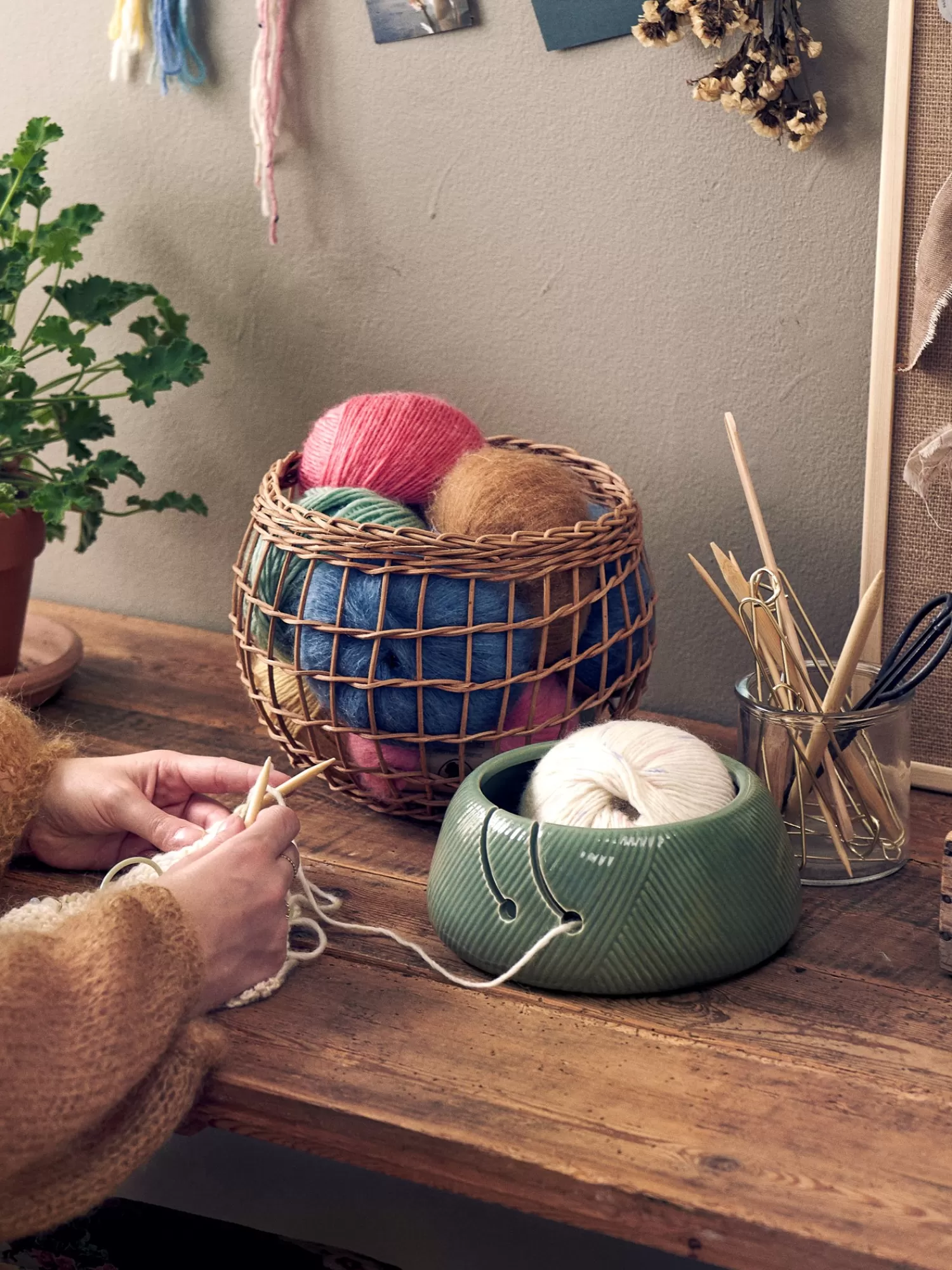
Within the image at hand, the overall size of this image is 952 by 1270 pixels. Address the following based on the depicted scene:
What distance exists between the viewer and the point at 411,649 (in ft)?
2.59

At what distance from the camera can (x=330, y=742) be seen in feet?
2.84

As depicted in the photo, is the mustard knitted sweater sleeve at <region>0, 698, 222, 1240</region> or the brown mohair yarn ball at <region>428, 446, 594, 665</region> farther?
the brown mohair yarn ball at <region>428, 446, 594, 665</region>

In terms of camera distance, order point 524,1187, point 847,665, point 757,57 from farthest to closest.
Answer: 1. point 757,57
2. point 847,665
3. point 524,1187

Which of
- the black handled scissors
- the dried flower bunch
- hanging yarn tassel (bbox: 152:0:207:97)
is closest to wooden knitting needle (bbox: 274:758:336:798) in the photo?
the black handled scissors

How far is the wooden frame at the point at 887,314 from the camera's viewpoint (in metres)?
0.80

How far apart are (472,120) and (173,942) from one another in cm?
71

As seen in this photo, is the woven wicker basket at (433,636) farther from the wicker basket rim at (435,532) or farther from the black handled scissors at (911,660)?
the black handled scissors at (911,660)

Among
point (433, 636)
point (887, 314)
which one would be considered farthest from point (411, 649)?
point (887, 314)

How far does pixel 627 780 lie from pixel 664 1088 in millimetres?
159

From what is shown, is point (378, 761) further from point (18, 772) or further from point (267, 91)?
point (267, 91)

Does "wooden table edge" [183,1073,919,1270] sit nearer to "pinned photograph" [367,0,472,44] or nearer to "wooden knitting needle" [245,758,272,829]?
"wooden knitting needle" [245,758,272,829]

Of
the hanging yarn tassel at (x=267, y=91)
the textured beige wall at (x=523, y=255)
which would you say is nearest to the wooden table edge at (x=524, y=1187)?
the textured beige wall at (x=523, y=255)

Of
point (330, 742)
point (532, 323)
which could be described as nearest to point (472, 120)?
point (532, 323)

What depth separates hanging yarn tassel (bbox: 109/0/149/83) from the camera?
1.13 metres
